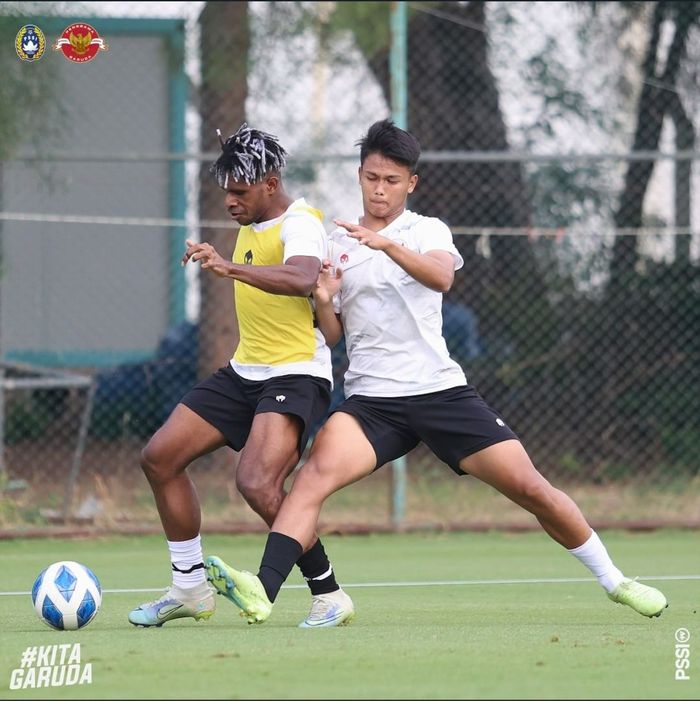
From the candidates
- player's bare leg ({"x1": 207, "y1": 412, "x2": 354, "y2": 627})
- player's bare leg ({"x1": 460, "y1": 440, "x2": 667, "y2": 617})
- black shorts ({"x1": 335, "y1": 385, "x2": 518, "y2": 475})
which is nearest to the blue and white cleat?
player's bare leg ({"x1": 207, "y1": 412, "x2": 354, "y2": 627})

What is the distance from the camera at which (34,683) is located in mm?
4527

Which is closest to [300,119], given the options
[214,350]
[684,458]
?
[214,350]

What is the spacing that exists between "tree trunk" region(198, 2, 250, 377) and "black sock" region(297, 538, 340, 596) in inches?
213

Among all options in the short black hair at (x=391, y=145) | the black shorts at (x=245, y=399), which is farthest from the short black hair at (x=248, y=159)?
the black shorts at (x=245, y=399)

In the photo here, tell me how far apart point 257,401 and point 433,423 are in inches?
28.2

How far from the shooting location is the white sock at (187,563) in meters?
6.25

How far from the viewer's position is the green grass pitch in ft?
14.5

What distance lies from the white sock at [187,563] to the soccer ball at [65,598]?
44 centimetres

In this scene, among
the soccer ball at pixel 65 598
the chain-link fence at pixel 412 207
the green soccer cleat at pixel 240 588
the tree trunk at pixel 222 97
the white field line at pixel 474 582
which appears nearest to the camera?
the green soccer cleat at pixel 240 588

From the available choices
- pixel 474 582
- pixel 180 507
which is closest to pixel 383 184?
pixel 180 507

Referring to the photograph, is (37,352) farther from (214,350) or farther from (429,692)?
(429,692)

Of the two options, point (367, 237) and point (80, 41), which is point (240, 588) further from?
point (80, 41)

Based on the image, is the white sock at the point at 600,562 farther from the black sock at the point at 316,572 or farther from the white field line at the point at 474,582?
the white field line at the point at 474,582

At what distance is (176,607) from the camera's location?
6219 millimetres
